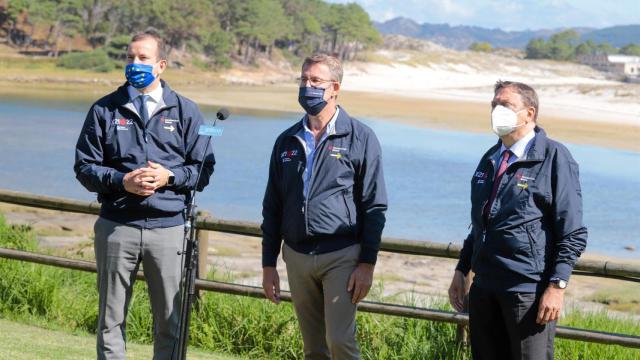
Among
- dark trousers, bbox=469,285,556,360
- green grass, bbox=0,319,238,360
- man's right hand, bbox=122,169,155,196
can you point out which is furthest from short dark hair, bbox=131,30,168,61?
green grass, bbox=0,319,238,360

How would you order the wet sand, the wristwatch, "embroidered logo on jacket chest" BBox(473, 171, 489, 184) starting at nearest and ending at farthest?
the wristwatch, "embroidered logo on jacket chest" BBox(473, 171, 489, 184), the wet sand

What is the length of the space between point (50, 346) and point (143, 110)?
6.37 ft

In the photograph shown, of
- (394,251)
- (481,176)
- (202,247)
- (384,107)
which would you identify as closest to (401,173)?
(202,247)

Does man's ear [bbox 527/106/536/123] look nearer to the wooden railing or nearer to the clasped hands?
the wooden railing

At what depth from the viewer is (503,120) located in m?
4.09

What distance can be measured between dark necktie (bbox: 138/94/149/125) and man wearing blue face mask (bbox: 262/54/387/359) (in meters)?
0.68

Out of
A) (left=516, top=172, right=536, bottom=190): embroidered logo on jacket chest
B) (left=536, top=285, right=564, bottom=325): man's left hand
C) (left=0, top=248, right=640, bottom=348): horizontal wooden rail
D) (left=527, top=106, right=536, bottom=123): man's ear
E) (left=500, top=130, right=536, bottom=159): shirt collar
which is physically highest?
(left=527, top=106, right=536, bottom=123): man's ear

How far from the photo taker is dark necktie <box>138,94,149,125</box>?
4.72 m

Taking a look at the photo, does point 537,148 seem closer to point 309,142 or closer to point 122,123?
point 309,142

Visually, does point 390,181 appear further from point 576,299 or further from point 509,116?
point 509,116

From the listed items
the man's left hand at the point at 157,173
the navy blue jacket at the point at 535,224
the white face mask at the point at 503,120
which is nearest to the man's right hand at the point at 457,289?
the navy blue jacket at the point at 535,224

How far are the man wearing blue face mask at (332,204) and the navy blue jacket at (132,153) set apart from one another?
57cm

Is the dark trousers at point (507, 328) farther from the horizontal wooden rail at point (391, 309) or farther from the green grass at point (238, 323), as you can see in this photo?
the green grass at point (238, 323)

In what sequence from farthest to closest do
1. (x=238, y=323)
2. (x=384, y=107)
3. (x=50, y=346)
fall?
(x=384, y=107), (x=238, y=323), (x=50, y=346)
